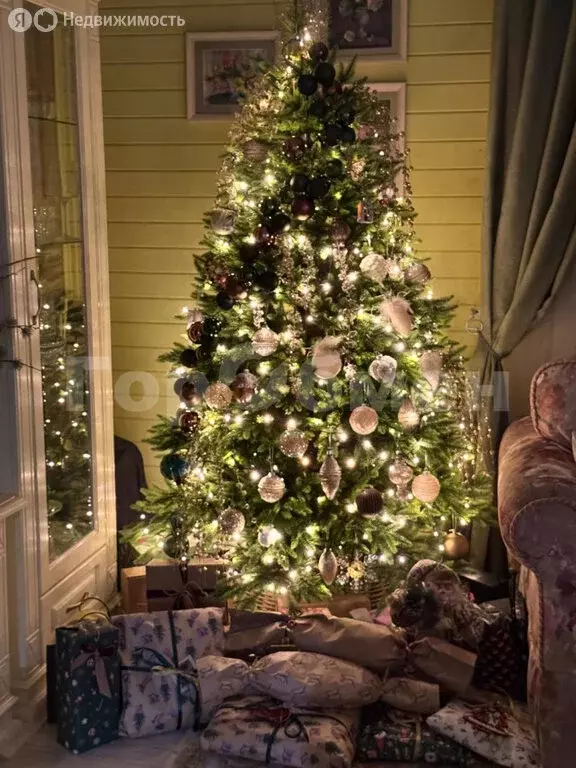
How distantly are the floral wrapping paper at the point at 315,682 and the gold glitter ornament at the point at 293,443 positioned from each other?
0.64 m

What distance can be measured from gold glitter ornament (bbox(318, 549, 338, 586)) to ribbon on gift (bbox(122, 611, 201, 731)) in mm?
529

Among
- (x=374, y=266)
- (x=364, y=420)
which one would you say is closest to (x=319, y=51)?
(x=374, y=266)

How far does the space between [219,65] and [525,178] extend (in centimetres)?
136

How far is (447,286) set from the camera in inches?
150

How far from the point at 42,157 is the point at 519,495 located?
1.75m

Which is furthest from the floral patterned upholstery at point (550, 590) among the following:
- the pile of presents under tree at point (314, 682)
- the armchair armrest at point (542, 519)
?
the pile of presents under tree at point (314, 682)

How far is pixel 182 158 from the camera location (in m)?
3.95

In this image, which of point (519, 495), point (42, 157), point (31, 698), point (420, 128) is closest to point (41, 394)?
point (42, 157)

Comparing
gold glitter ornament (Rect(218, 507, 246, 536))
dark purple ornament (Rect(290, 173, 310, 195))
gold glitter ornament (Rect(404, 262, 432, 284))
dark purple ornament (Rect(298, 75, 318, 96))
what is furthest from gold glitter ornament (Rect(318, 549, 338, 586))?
dark purple ornament (Rect(298, 75, 318, 96))

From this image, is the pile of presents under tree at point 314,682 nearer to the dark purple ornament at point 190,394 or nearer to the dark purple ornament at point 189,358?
the dark purple ornament at point 190,394

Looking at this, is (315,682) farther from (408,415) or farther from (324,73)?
(324,73)

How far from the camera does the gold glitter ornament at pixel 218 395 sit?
3.01 meters

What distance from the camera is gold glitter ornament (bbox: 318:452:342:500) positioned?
2934 mm

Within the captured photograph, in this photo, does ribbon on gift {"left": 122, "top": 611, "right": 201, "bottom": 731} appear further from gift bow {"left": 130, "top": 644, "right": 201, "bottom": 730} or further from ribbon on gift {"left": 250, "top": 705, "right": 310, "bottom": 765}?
ribbon on gift {"left": 250, "top": 705, "right": 310, "bottom": 765}
